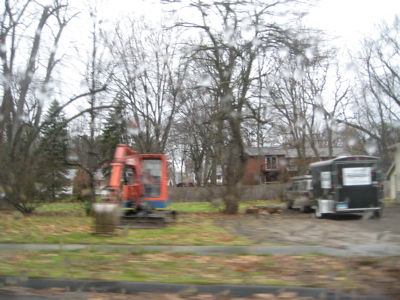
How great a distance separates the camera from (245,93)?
19812mm

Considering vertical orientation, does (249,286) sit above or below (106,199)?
below

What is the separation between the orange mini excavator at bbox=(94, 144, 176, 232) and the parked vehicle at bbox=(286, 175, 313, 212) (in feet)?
27.2

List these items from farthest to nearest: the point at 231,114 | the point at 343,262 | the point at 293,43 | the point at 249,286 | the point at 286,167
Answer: the point at 286,167
the point at 231,114
the point at 293,43
the point at 343,262
the point at 249,286

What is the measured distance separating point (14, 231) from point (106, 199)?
3247 millimetres

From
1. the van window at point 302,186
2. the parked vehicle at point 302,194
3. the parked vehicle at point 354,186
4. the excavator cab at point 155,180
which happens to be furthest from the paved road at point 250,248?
the van window at point 302,186

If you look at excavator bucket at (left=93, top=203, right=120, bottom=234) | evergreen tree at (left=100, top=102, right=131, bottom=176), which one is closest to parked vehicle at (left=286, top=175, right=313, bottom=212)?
evergreen tree at (left=100, top=102, right=131, bottom=176)

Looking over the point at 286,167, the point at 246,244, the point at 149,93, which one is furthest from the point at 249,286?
the point at 286,167

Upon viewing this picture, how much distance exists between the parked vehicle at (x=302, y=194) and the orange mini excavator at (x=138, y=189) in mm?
8288

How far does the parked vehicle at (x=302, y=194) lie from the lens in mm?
21734

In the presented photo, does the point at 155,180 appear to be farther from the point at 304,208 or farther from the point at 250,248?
the point at 250,248

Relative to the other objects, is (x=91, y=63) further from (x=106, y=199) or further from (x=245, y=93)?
Result: (x=106, y=199)

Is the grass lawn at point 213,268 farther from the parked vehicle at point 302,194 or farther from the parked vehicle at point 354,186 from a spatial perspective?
the parked vehicle at point 302,194

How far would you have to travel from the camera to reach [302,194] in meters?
22.6

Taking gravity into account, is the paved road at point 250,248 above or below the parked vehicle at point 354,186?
below
